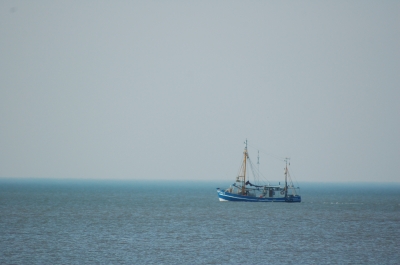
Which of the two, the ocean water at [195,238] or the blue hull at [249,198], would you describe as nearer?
the ocean water at [195,238]

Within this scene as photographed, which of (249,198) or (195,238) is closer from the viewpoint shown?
(195,238)

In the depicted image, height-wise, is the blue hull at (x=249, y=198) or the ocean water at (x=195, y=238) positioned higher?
the blue hull at (x=249, y=198)

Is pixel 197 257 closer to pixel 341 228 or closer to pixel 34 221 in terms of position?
pixel 341 228

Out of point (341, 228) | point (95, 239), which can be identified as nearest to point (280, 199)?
point (341, 228)

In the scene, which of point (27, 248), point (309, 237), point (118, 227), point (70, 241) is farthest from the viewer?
point (118, 227)

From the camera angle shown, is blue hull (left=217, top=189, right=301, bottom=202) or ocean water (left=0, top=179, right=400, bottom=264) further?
blue hull (left=217, top=189, right=301, bottom=202)

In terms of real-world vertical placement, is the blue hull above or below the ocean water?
above

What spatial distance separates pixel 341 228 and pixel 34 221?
45.9 m

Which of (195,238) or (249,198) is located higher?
(249,198)

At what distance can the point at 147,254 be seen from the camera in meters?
58.5

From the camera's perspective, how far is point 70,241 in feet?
218

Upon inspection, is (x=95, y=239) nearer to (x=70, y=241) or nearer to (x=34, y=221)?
(x=70, y=241)

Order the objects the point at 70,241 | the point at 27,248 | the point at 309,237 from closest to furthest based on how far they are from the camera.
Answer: the point at 27,248 < the point at 70,241 < the point at 309,237

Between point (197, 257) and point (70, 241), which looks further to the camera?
point (70, 241)
